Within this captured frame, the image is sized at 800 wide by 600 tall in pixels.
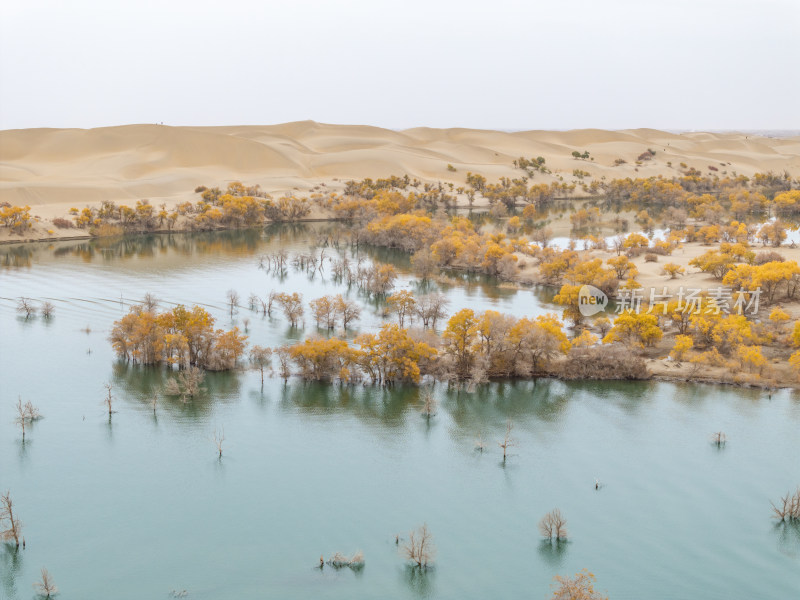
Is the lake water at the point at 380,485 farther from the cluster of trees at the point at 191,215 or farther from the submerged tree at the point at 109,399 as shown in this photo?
the cluster of trees at the point at 191,215

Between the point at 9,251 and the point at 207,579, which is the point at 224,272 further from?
the point at 207,579

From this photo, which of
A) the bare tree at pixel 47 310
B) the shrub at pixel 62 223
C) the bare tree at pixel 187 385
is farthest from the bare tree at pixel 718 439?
the shrub at pixel 62 223

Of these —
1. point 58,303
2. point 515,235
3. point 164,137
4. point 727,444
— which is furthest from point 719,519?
point 164,137

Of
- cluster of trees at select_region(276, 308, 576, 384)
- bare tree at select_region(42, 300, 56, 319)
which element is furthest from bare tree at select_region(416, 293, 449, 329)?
bare tree at select_region(42, 300, 56, 319)

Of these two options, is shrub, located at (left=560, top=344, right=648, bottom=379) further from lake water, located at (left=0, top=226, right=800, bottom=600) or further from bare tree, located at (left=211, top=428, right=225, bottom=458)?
bare tree, located at (left=211, top=428, right=225, bottom=458)

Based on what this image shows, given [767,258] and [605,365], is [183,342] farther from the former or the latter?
[767,258]

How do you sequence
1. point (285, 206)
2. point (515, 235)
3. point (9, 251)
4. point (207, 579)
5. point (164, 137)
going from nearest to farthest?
1. point (207, 579)
2. point (9, 251)
3. point (515, 235)
4. point (285, 206)
5. point (164, 137)
